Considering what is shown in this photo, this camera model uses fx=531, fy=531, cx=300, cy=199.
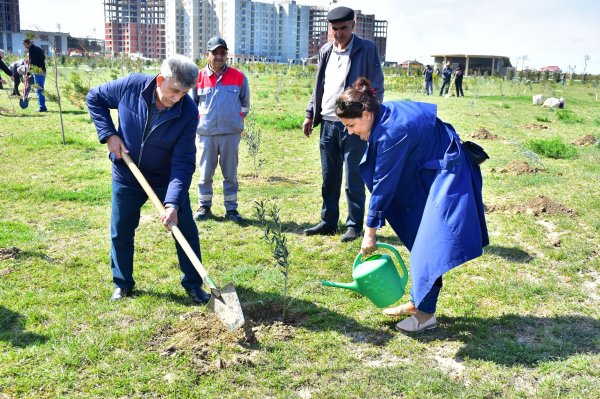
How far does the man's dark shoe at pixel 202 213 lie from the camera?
583cm

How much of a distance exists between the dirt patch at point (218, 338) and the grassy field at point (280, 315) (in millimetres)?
12

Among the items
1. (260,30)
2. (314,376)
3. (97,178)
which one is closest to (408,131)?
(314,376)

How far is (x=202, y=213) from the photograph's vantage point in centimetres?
585

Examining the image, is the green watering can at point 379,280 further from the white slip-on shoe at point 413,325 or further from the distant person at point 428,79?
the distant person at point 428,79

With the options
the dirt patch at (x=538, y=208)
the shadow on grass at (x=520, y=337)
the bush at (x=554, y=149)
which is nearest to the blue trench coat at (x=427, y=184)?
the shadow on grass at (x=520, y=337)

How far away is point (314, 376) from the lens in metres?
3.02

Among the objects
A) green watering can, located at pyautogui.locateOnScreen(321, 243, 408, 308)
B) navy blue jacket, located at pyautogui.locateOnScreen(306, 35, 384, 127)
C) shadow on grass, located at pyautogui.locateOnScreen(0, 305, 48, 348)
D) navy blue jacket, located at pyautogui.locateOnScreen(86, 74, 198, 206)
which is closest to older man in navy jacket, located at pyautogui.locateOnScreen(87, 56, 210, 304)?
navy blue jacket, located at pyautogui.locateOnScreen(86, 74, 198, 206)

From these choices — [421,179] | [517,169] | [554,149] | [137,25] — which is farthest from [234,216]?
[137,25]

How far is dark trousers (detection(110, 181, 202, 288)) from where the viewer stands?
147 inches

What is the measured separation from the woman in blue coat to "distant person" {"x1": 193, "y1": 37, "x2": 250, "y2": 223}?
2.67 metres

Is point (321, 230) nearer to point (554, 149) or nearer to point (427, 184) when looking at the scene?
point (427, 184)

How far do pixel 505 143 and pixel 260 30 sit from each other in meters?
113

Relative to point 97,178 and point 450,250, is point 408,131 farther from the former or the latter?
point 97,178

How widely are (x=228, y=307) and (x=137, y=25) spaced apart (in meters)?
115
